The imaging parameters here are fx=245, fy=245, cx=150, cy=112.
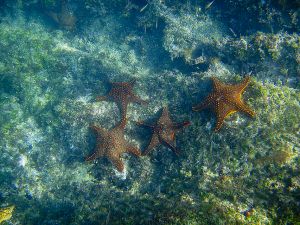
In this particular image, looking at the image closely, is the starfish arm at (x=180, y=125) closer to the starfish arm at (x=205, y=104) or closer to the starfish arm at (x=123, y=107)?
the starfish arm at (x=205, y=104)

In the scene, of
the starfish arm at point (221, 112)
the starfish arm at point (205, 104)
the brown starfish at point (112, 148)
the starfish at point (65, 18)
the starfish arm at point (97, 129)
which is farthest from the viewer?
the starfish at point (65, 18)

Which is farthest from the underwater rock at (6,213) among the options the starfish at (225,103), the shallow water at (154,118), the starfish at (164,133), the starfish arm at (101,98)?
the starfish at (225,103)

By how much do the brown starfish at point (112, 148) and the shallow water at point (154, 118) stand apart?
29 millimetres

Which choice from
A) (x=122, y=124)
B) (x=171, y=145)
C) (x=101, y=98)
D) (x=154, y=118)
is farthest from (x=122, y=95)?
(x=171, y=145)

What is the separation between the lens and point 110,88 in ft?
26.2

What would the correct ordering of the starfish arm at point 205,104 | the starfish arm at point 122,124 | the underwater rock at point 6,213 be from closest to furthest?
the starfish arm at point 205,104 < the underwater rock at point 6,213 < the starfish arm at point 122,124

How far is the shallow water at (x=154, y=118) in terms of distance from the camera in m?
5.79

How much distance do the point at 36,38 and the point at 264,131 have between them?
9255 mm

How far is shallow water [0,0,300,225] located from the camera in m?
5.79

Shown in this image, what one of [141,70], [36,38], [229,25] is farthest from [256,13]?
[36,38]

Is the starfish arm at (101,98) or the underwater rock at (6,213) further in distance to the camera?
the starfish arm at (101,98)

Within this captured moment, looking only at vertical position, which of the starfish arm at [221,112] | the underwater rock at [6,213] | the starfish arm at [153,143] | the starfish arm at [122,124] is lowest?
the underwater rock at [6,213]

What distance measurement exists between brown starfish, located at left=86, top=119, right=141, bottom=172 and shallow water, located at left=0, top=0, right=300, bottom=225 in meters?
0.03

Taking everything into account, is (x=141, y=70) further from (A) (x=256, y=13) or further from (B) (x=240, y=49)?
(A) (x=256, y=13)
